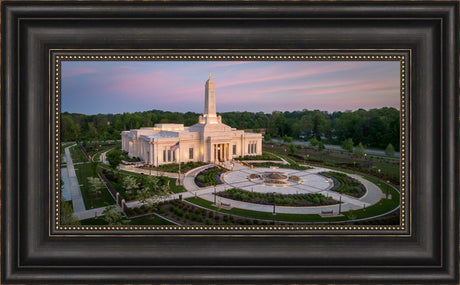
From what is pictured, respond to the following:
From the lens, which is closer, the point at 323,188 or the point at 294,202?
the point at 294,202

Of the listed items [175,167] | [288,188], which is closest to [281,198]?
[288,188]

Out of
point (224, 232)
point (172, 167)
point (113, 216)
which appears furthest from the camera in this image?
point (172, 167)

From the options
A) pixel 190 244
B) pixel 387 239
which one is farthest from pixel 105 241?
pixel 387 239

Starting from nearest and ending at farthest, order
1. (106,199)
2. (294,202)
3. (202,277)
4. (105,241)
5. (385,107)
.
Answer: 1. (202,277)
2. (105,241)
3. (385,107)
4. (106,199)
5. (294,202)

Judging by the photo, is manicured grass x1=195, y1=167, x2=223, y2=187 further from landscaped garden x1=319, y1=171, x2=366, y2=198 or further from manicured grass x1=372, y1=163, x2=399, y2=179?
manicured grass x1=372, y1=163, x2=399, y2=179

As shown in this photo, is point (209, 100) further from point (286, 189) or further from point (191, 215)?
point (191, 215)

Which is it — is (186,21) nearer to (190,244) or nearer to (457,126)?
(190,244)

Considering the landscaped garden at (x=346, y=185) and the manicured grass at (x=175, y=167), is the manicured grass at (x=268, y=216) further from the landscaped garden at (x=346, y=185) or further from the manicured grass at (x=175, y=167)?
the manicured grass at (x=175, y=167)

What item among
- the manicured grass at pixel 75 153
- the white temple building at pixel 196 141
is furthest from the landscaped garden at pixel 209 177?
the manicured grass at pixel 75 153
